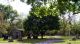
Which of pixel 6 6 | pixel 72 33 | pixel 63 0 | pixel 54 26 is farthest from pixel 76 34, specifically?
pixel 6 6

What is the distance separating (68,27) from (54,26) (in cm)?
28

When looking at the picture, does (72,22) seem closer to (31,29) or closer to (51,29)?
(51,29)

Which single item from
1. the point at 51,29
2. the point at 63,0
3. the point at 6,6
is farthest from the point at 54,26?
the point at 6,6

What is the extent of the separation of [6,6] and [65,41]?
1356 mm

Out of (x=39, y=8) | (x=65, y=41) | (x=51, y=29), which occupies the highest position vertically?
(x=39, y=8)

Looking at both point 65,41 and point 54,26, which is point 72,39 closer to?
point 65,41

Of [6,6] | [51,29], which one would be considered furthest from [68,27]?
[6,6]

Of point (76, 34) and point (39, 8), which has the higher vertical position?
point (39, 8)

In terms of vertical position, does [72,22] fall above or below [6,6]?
below

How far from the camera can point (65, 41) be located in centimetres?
366

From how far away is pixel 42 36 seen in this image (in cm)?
365

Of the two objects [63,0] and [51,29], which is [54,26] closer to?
[51,29]

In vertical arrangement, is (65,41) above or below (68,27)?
below

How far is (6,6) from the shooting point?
3.67 m
